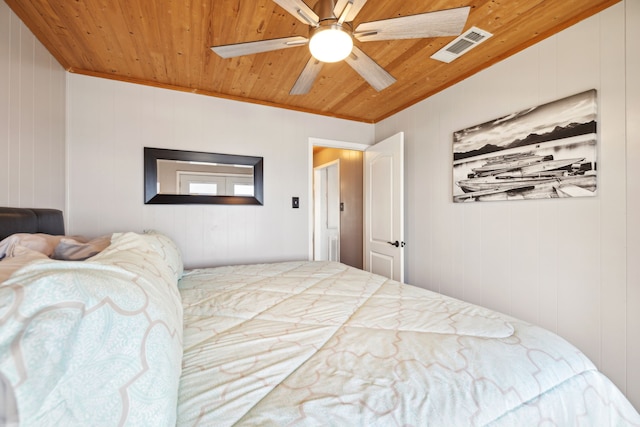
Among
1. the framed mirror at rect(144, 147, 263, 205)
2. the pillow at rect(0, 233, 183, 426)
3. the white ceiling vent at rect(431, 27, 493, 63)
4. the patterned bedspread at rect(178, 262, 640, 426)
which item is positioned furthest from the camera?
the framed mirror at rect(144, 147, 263, 205)

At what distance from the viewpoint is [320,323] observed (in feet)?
3.57

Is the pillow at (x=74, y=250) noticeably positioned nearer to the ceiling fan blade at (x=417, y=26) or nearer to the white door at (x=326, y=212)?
the ceiling fan blade at (x=417, y=26)

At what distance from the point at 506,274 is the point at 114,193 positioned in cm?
317

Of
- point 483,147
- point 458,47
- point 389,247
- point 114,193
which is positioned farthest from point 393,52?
point 114,193

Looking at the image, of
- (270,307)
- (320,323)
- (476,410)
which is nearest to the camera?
(476,410)

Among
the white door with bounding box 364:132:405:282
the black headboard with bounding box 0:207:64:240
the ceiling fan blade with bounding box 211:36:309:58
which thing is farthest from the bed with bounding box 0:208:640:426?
the white door with bounding box 364:132:405:282

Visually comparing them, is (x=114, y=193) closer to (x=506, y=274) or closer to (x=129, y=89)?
(x=129, y=89)

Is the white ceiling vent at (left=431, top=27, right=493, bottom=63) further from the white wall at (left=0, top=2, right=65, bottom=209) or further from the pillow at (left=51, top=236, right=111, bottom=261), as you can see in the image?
the white wall at (left=0, top=2, right=65, bottom=209)

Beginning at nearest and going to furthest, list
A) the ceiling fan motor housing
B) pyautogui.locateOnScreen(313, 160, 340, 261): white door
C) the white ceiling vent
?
the ceiling fan motor housing → the white ceiling vent → pyautogui.locateOnScreen(313, 160, 340, 261): white door

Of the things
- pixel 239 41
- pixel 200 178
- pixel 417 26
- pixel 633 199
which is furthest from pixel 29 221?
pixel 633 199

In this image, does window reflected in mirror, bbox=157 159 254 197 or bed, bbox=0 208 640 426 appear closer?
bed, bbox=0 208 640 426

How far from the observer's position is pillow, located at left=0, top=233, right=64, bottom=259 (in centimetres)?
99

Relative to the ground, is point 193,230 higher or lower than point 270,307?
higher

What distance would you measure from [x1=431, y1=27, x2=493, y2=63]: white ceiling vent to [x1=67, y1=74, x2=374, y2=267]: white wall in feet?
4.64
